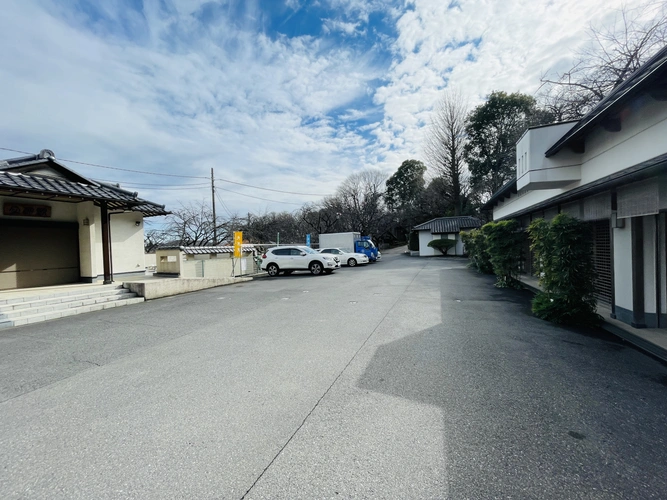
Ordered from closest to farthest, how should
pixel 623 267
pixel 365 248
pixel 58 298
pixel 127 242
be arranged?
pixel 623 267
pixel 58 298
pixel 127 242
pixel 365 248

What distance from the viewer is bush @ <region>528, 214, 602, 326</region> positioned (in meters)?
6.08

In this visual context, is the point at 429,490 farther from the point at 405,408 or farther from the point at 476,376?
the point at 476,376

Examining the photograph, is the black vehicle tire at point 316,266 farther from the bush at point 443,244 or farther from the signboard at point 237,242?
the bush at point 443,244

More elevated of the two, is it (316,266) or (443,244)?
(443,244)

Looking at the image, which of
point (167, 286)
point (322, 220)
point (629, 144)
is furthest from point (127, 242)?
point (322, 220)

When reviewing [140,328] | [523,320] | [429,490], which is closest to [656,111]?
[523,320]

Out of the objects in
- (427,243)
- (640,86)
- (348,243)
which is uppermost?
(640,86)

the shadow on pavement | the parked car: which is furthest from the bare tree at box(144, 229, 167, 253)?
the shadow on pavement

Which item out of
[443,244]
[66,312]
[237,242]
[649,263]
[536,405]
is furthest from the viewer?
[443,244]

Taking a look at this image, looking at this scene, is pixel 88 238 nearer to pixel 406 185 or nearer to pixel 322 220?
pixel 322 220

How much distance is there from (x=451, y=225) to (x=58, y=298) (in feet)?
102

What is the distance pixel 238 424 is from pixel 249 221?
92.5 feet

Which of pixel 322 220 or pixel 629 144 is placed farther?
pixel 322 220

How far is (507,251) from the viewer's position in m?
10.9
